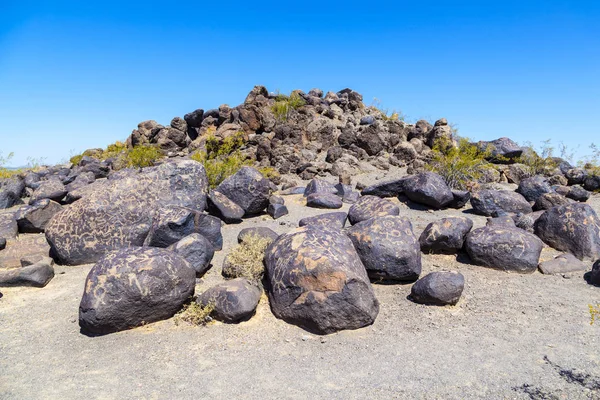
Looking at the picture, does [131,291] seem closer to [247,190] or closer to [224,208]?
[224,208]

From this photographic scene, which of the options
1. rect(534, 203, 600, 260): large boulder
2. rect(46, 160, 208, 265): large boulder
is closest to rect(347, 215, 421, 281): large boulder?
rect(534, 203, 600, 260): large boulder

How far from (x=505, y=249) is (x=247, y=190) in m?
5.87

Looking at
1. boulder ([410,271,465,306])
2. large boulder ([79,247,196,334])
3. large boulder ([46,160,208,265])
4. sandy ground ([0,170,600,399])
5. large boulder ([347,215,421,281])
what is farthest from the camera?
large boulder ([46,160,208,265])

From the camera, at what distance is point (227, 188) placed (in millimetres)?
10617

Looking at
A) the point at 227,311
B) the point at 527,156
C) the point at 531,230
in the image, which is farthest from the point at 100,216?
the point at 527,156

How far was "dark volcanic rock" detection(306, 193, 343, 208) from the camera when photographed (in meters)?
11.3

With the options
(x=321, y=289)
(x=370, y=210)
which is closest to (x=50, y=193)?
(x=370, y=210)

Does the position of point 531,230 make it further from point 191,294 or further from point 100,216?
point 100,216

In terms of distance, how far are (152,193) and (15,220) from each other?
3718mm

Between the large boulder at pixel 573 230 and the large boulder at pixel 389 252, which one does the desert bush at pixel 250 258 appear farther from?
the large boulder at pixel 573 230

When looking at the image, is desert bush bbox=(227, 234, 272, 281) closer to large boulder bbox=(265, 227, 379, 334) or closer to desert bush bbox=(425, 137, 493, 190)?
large boulder bbox=(265, 227, 379, 334)

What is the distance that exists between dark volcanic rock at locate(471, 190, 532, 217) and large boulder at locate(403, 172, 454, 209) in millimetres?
719

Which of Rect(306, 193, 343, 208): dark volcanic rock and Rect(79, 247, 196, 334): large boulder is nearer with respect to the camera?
Rect(79, 247, 196, 334): large boulder

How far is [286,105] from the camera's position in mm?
20469
